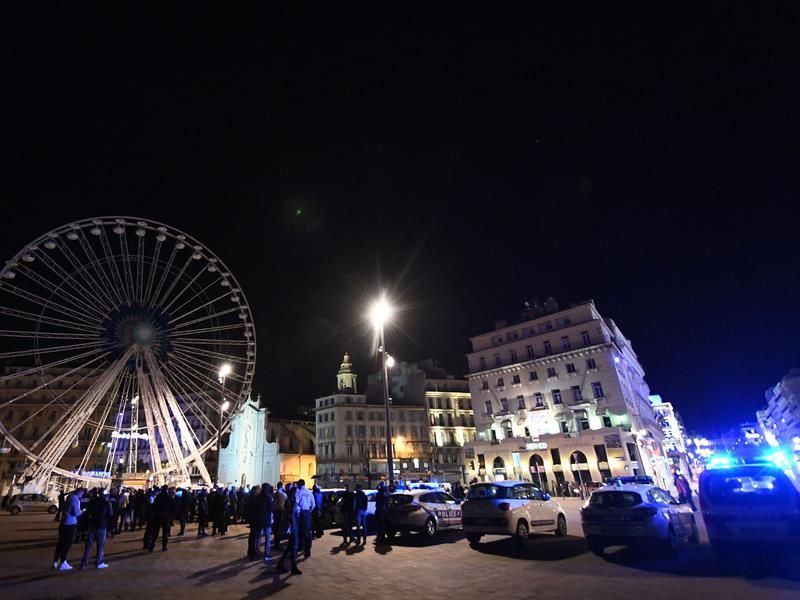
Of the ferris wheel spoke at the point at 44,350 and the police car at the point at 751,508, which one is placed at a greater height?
the ferris wheel spoke at the point at 44,350

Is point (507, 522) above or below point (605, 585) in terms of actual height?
above

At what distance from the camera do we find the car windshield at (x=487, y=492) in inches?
521

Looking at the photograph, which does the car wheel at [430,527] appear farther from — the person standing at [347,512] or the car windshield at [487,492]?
the person standing at [347,512]

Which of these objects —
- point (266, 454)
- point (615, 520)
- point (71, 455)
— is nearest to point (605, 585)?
point (615, 520)

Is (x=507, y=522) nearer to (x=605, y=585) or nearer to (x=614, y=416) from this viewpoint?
(x=605, y=585)

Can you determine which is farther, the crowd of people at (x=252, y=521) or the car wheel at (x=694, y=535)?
the car wheel at (x=694, y=535)

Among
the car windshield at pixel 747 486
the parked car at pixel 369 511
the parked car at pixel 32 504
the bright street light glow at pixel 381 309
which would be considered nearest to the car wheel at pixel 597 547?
the car windshield at pixel 747 486

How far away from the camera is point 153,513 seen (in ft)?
47.5

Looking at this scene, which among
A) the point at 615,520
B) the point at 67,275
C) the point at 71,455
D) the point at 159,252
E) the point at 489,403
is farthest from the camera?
the point at 71,455

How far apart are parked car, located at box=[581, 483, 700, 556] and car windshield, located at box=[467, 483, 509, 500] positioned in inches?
98.2

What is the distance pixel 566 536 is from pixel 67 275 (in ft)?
113

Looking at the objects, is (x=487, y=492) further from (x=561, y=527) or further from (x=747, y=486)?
(x=747, y=486)

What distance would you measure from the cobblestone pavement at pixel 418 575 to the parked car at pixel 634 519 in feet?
1.34

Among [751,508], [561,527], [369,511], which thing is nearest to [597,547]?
[751,508]
